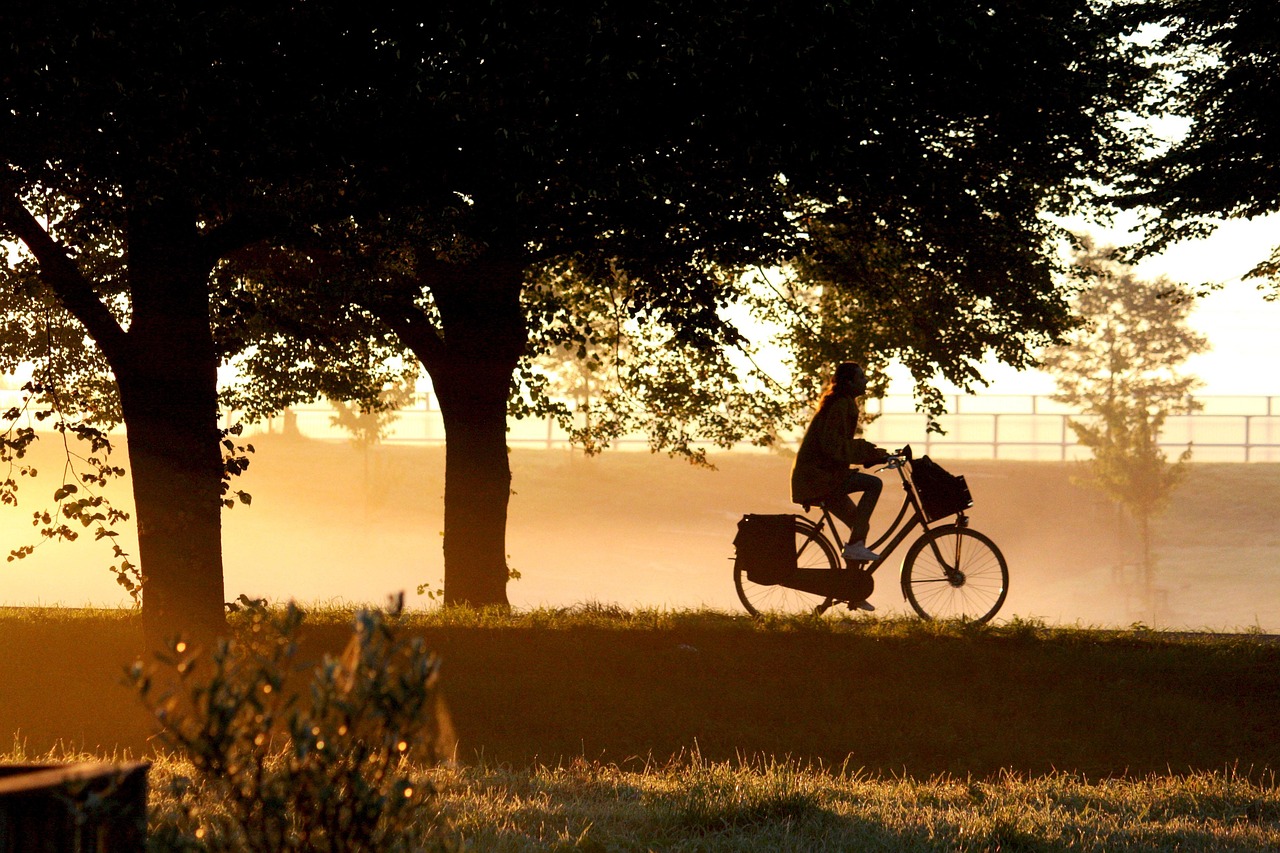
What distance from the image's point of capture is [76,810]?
2875 mm

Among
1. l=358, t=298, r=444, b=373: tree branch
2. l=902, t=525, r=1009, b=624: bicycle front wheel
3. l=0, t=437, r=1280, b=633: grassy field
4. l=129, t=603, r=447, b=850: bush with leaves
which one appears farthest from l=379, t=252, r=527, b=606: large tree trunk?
l=0, t=437, r=1280, b=633: grassy field

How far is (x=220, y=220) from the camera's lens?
11336 mm

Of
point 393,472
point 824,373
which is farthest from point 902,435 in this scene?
point 824,373

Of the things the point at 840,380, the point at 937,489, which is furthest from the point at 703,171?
the point at 937,489

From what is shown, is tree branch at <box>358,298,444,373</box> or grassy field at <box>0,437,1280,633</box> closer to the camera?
tree branch at <box>358,298,444,373</box>

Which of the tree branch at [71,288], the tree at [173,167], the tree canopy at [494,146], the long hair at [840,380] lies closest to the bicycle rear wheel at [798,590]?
the long hair at [840,380]

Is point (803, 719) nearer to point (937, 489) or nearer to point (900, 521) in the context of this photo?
point (900, 521)

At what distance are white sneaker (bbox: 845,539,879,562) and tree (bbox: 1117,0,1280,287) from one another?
5.78 metres

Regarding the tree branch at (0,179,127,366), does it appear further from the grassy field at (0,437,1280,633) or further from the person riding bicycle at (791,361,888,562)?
the grassy field at (0,437,1280,633)

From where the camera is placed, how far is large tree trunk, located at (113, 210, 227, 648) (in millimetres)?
9812

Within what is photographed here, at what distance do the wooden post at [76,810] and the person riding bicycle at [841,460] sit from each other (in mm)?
8032

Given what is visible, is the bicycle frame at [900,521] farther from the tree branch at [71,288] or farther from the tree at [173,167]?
the tree branch at [71,288]

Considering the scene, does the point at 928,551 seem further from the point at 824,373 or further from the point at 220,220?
the point at 220,220

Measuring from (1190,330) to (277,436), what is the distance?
4017 cm
